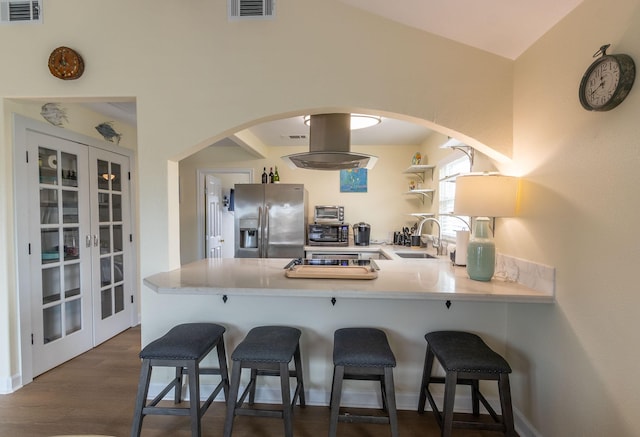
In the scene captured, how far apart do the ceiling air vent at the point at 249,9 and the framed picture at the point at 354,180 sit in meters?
2.66

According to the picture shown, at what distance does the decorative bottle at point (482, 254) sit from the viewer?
1.75m

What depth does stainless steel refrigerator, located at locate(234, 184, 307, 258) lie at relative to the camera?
3.74 m

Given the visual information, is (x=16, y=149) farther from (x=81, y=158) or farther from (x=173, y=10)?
(x=173, y=10)

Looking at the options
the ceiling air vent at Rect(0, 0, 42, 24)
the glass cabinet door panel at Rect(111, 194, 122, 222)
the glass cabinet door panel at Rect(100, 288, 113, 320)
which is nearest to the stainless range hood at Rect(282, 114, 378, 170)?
the ceiling air vent at Rect(0, 0, 42, 24)

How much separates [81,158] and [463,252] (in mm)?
3486

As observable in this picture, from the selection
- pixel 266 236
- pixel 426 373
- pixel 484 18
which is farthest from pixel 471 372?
pixel 266 236

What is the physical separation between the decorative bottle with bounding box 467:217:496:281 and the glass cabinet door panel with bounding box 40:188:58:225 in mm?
3286

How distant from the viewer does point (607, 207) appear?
120 cm

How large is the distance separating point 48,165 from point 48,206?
35 centimetres

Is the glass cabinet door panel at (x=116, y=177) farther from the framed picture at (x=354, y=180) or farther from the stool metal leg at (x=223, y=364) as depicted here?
the framed picture at (x=354, y=180)

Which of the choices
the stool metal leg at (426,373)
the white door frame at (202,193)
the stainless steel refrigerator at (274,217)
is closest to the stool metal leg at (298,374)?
the stool metal leg at (426,373)

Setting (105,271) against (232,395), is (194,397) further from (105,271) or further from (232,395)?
(105,271)

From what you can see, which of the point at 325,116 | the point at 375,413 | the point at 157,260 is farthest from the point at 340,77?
the point at 375,413

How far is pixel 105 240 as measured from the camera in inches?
122
